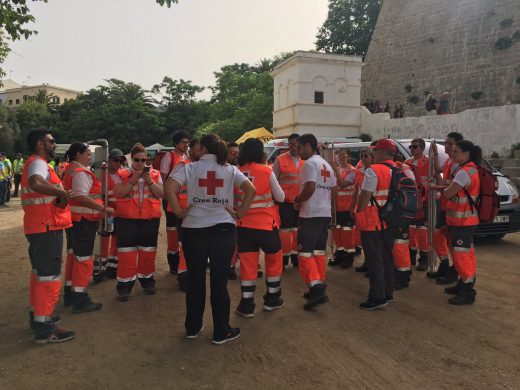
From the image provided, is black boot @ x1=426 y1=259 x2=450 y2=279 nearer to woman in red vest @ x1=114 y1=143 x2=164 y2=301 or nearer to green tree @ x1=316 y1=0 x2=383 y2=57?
woman in red vest @ x1=114 y1=143 x2=164 y2=301

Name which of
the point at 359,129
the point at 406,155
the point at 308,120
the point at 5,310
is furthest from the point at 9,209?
the point at 359,129

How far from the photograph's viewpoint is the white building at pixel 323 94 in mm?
25703

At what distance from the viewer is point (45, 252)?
4188mm

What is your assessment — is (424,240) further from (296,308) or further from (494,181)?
(296,308)

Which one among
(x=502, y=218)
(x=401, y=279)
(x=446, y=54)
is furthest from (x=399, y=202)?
(x=446, y=54)

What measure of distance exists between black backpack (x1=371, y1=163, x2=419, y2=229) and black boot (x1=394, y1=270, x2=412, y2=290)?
99cm

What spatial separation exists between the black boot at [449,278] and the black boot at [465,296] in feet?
2.73

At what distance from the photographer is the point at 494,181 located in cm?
537

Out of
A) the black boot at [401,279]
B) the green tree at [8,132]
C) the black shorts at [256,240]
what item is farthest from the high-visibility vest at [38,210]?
the green tree at [8,132]

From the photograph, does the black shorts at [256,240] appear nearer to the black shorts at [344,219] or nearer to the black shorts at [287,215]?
the black shorts at [287,215]

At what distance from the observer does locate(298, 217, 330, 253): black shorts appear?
16.9 ft

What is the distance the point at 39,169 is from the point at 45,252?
79 cm

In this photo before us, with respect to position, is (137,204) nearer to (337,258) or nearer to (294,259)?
(294,259)

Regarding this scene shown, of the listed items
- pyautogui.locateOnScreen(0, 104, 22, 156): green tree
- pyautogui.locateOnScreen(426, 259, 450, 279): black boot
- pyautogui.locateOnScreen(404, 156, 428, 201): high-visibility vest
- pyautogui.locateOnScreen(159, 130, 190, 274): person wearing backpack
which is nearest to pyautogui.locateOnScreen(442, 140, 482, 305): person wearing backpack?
pyautogui.locateOnScreen(426, 259, 450, 279): black boot
